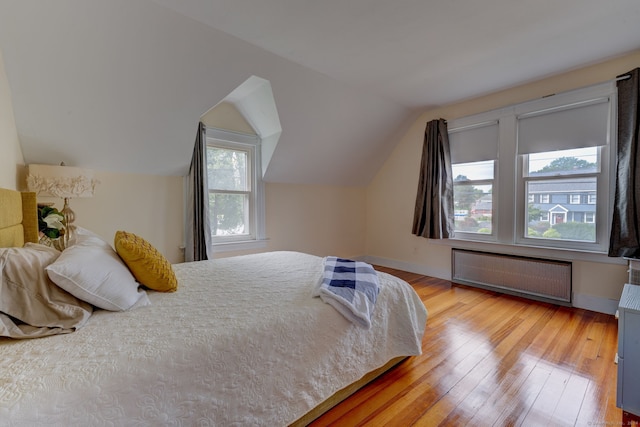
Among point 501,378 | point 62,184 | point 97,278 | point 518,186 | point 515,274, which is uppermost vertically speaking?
point 518,186

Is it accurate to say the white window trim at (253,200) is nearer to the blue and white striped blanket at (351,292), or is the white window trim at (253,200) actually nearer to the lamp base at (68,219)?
the lamp base at (68,219)

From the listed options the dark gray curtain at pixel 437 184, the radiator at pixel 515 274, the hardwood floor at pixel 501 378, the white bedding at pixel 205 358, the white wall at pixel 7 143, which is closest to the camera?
the white bedding at pixel 205 358

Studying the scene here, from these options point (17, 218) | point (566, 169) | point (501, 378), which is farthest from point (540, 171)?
point (17, 218)

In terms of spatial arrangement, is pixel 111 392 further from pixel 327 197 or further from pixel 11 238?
pixel 327 197

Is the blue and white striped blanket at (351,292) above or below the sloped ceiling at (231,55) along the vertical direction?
below

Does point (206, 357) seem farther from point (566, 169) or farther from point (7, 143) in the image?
point (566, 169)

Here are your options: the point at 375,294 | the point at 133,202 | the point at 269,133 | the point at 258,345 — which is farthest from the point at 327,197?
the point at 258,345

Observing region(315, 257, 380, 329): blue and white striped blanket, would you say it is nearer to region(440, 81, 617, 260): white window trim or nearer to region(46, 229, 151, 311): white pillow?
region(46, 229, 151, 311): white pillow

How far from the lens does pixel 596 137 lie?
113 inches

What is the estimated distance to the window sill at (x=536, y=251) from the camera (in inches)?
113

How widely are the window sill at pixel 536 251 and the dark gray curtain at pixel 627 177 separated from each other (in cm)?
18

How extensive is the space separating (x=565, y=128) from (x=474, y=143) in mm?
941

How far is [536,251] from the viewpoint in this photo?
10.8ft

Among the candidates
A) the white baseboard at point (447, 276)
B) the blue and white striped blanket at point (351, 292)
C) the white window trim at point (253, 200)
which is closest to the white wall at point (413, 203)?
the white baseboard at point (447, 276)
